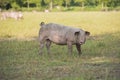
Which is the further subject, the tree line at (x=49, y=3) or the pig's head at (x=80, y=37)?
the tree line at (x=49, y=3)

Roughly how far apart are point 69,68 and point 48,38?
354cm

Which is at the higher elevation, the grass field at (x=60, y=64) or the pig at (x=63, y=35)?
the pig at (x=63, y=35)

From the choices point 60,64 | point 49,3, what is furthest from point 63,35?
point 49,3

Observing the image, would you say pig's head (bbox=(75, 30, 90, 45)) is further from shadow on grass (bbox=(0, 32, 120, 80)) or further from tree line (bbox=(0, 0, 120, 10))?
tree line (bbox=(0, 0, 120, 10))

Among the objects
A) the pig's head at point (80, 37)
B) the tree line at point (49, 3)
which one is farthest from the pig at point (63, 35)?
the tree line at point (49, 3)

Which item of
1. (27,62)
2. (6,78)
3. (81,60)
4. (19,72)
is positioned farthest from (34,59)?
(6,78)

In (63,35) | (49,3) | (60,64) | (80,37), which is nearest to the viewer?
(60,64)

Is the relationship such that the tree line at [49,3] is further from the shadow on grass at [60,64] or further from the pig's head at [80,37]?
the pig's head at [80,37]

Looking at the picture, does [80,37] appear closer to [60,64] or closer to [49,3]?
[60,64]

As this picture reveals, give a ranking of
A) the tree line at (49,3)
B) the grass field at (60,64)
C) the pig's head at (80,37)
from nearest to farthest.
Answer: the grass field at (60,64), the pig's head at (80,37), the tree line at (49,3)

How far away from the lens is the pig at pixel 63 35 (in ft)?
A: 49.4

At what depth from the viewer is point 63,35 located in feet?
50.3

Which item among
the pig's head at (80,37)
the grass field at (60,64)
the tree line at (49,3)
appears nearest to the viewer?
the grass field at (60,64)

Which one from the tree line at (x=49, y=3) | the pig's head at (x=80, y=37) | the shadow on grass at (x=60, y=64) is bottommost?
the tree line at (x=49, y=3)
